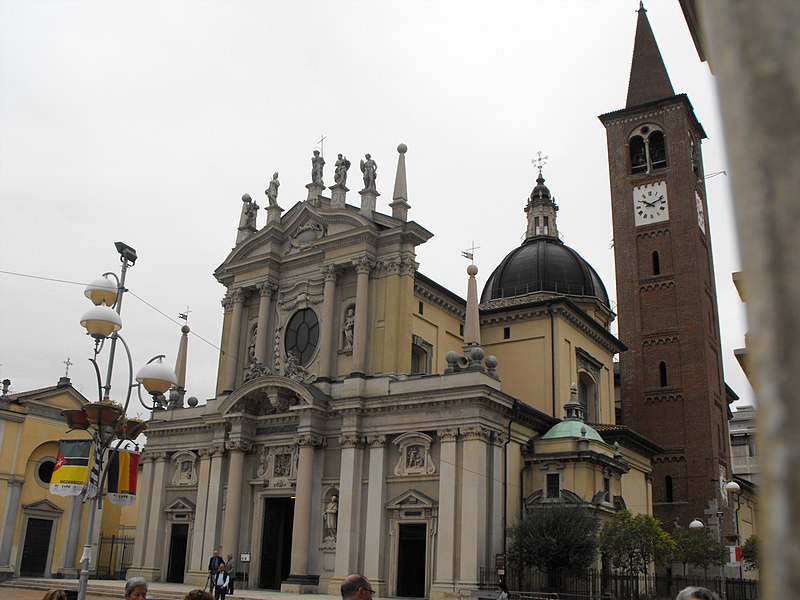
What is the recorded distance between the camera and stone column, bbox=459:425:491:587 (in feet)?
86.2

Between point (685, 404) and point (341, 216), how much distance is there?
2230 centimetres

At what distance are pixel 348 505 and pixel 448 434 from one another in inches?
187

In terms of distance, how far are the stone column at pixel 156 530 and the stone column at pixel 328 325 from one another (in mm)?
9732

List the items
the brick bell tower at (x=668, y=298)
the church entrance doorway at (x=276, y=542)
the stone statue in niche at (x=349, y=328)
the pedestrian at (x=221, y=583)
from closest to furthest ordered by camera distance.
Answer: the pedestrian at (x=221, y=583) < the church entrance doorway at (x=276, y=542) < the stone statue in niche at (x=349, y=328) < the brick bell tower at (x=668, y=298)

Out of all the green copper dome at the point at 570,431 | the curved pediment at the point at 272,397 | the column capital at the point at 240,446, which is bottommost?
the column capital at the point at 240,446

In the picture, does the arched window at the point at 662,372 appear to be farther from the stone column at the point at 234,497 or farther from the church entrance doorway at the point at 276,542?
the stone column at the point at 234,497

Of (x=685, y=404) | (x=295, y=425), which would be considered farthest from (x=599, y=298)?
(x=295, y=425)

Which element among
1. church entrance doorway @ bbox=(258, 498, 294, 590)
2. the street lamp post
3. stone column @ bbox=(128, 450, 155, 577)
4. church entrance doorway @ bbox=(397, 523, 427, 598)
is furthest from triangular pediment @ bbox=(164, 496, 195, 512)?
the street lamp post

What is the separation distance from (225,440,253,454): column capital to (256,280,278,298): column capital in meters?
6.72

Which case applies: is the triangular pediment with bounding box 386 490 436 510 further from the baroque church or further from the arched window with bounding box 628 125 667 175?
the arched window with bounding box 628 125 667 175

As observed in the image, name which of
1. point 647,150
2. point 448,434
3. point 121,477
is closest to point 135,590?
point 121,477

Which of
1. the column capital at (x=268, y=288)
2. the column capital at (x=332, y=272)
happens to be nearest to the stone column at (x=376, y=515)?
the column capital at (x=332, y=272)

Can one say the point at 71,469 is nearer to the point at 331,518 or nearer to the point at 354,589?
the point at 354,589

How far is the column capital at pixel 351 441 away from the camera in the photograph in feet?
98.3
